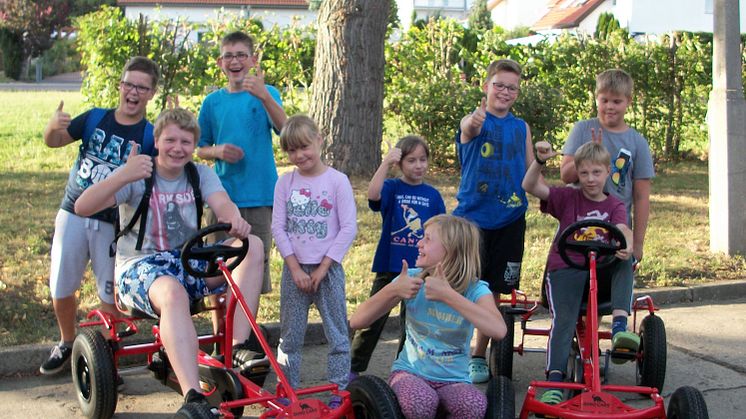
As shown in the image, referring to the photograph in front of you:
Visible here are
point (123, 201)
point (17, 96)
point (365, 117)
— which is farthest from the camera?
point (17, 96)

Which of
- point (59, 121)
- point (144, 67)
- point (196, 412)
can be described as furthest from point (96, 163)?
point (196, 412)

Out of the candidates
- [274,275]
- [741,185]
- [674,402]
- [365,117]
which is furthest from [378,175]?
[365,117]

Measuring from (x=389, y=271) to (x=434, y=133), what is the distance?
7.34m

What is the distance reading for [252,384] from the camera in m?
4.36

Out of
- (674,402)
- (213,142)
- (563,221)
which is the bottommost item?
(674,402)

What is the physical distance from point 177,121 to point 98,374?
1334mm

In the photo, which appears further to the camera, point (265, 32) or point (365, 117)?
point (265, 32)

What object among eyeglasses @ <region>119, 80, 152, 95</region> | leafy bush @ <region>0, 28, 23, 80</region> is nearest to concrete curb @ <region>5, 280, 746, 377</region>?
eyeglasses @ <region>119, 80, 152, 95</region>

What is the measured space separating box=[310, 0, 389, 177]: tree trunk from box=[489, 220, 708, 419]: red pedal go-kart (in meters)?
5.47

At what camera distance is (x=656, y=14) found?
4719cm

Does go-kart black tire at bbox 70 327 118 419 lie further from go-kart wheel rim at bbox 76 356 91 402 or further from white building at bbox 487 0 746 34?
white building at bbox 487 0 746 34

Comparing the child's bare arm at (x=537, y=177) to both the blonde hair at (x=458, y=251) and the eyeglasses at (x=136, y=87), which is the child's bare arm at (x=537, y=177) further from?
the eyeglasses at (x=136, y=87)

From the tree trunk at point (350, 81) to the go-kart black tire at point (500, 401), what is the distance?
6740 millimetres

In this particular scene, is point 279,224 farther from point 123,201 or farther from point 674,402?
point 674,402
